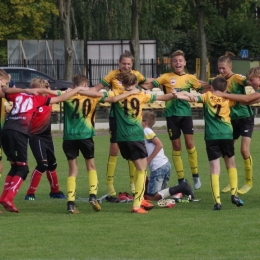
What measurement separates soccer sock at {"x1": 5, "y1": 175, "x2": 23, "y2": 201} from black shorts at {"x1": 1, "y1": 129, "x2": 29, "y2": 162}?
9.8 inches

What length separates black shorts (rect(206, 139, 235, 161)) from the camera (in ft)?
36.3

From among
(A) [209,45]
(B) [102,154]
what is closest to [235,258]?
(B) [102,154]

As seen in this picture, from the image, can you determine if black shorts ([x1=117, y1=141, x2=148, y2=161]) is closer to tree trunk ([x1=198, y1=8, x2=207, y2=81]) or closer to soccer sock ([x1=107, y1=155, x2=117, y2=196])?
soccer sock ([x1=107, y1=155, x2=117, y2=196])

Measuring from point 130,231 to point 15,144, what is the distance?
2.24 metres

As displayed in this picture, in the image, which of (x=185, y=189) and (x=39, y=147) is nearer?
(x=185, y=189)

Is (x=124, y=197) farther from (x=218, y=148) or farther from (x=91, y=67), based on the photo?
(x=91, y=67)

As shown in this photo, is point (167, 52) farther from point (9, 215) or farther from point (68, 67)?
point (9, 215)

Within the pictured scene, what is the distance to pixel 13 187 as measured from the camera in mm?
10773

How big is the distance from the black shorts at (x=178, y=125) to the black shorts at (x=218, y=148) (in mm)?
1996

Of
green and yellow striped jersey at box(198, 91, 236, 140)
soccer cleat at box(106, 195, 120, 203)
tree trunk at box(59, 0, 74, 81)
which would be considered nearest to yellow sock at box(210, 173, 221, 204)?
green and yellow striped jersey at box(198, 91, 236, 140)

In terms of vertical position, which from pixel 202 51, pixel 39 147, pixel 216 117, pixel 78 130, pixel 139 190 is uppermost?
pixel 216 117

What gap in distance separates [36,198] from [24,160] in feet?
6.36

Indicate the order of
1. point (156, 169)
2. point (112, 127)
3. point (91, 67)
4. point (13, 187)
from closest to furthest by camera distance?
point (13, 187) < point (156, 169) < point (112, 127) < point (91, 67)

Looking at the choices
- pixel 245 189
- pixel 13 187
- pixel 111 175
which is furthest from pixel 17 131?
pixel 245 189
